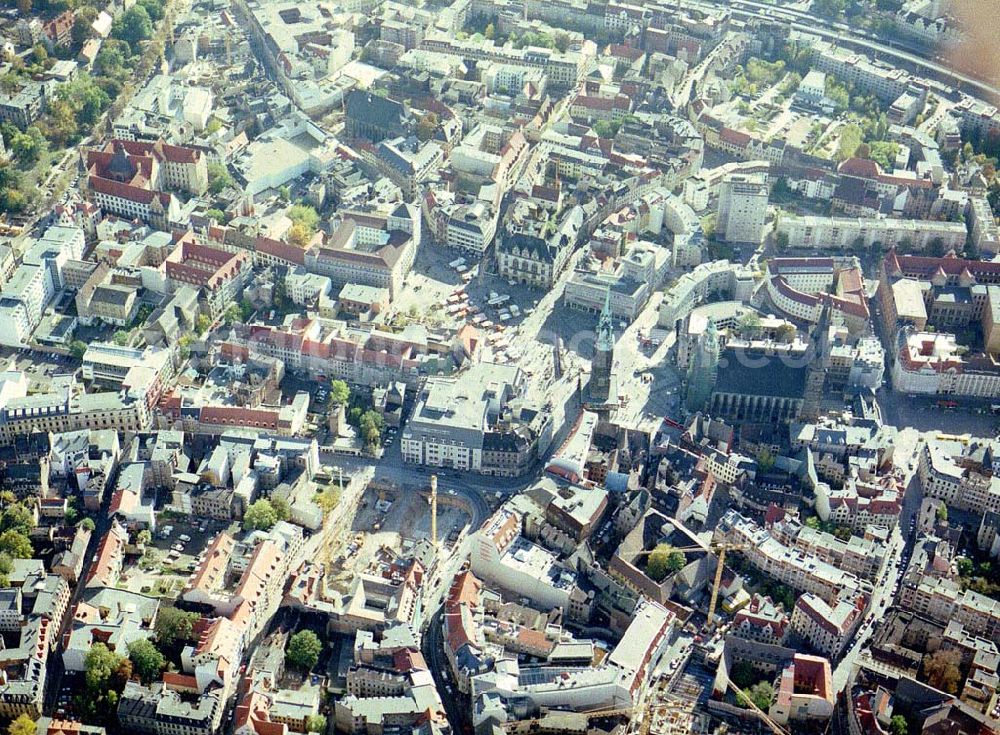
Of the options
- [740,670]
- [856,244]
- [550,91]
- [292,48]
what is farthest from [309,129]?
A: [740,670]

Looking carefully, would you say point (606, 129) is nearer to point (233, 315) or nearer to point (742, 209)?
point (742, 209)

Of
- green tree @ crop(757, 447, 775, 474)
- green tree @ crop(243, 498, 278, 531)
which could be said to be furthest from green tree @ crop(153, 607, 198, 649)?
green tree @ crop(757, 447, 775, 474)

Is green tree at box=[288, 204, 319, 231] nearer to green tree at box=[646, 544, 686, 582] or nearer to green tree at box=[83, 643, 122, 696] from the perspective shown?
green tree at box=[646, 544, 686, 582]

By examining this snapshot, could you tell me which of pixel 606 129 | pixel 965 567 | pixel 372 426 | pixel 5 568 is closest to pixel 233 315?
pixel 372 426

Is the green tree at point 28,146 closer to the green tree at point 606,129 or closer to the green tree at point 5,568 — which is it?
the green tree at point 5,568

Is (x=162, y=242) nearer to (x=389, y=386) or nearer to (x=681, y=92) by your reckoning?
(x=389, y=386)

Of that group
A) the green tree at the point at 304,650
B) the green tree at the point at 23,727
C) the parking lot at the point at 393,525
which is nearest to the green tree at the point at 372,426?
the parking lot at the point at 393,525
